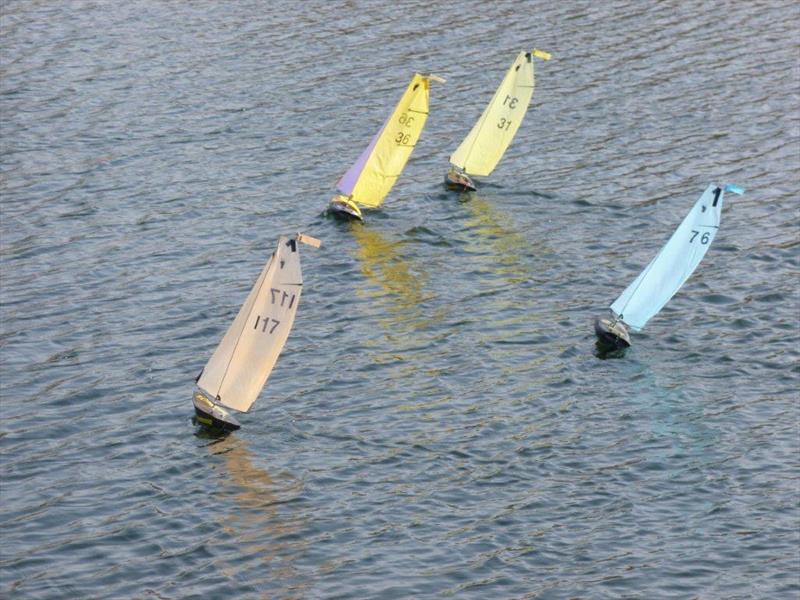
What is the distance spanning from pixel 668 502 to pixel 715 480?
184 centimetres

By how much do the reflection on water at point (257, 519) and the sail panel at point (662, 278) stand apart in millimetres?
13096

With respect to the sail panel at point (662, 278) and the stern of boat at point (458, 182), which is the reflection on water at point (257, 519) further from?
the stern of boat at point (458, 182)

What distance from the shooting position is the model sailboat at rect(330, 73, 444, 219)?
51000 millimetres

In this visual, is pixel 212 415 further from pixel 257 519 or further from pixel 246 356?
pixel 257 519

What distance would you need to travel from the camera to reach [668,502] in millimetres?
34344

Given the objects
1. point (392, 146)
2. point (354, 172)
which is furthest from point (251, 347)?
point (392, 146)

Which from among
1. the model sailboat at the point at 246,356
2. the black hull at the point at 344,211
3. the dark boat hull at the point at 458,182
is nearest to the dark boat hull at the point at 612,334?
the model sailboat at the point at 246,356

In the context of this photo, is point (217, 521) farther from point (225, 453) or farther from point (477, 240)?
point (477, 240)

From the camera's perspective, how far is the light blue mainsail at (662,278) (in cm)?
4228

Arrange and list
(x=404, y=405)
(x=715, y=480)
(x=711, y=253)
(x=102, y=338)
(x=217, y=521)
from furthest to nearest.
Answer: (x=711, y=253), (x=102, y=338), (x=404, y=405), (x=715, y=480), (x=217, y=521)

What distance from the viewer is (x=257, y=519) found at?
3300cm

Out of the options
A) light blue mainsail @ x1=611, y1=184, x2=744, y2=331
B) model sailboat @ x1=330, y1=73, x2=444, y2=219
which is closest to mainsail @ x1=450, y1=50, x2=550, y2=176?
model sailboat @ x1=330, y1=73, x2=444, y2=219

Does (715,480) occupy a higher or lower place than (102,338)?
lower

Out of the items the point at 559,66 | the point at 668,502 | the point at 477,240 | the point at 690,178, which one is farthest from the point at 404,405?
the point at 559,66
